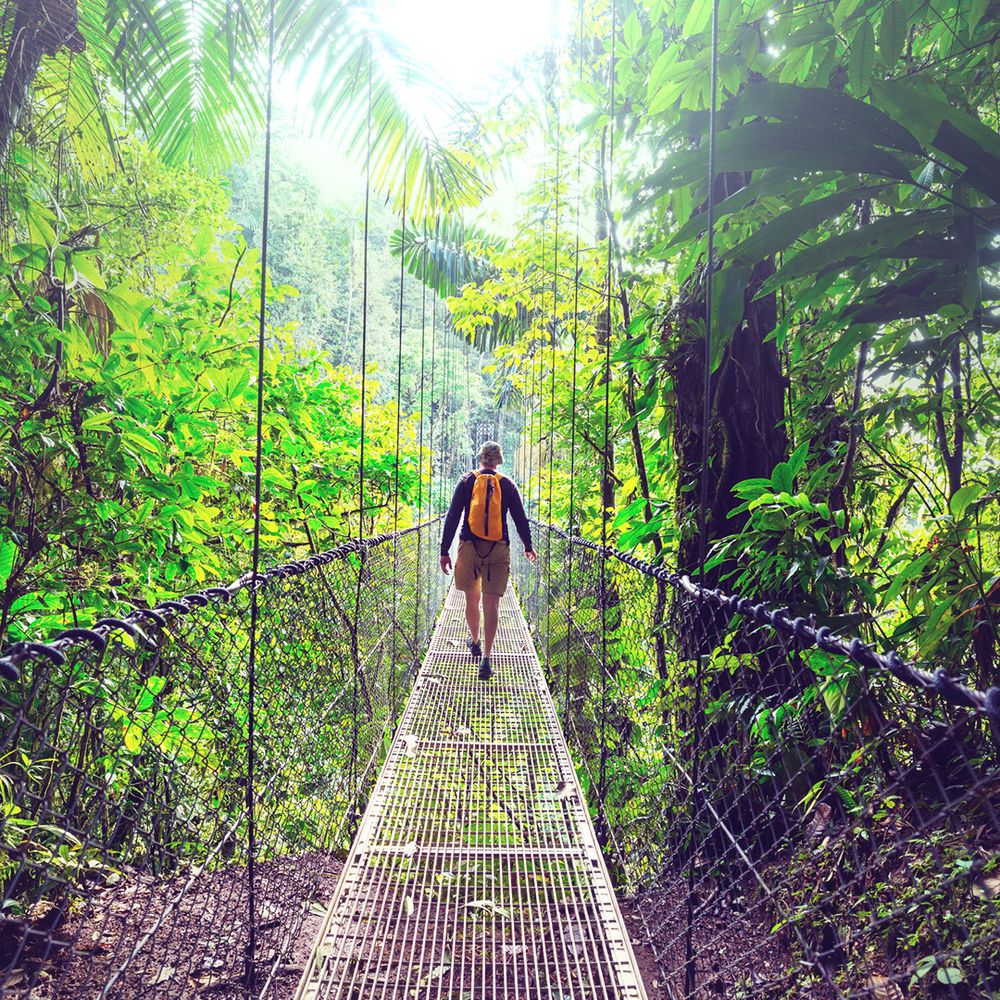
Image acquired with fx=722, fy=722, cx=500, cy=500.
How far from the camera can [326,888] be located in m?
1.84

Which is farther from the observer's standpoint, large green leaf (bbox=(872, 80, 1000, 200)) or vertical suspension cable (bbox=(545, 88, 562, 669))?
vertical suspension cable (bbox=(545, 88, 562, 669))

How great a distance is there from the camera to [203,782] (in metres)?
1.87

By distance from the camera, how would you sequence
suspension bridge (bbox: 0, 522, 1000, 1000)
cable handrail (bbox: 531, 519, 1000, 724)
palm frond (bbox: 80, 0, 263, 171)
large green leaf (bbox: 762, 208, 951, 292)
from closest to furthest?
cable handrail (bbox: 531, 519, 1000, 724), large green leaf (bbox: 762, 208, 951, 292), suspension bridge (bbox: 0, 522, 1000, 1000), palm frond (bbox: 80, 0, 263, 171)

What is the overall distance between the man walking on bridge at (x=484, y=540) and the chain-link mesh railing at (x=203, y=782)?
0.63 metres

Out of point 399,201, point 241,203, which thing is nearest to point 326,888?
point 399,201

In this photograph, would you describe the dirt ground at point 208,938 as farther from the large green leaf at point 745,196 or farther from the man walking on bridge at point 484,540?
the man walking on bridge at point 484,540

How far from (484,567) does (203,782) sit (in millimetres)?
1609

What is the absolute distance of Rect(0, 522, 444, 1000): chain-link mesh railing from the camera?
1.05 m

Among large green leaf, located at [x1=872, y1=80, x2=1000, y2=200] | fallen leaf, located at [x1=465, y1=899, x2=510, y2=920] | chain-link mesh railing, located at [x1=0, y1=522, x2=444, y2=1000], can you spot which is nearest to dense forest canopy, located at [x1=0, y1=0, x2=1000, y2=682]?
large green leaf, located at [x1=872, y1=80, x2=1000, y2=200]

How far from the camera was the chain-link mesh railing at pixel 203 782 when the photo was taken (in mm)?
1055

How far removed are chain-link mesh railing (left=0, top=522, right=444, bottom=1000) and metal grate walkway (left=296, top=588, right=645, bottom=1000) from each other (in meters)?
0.12

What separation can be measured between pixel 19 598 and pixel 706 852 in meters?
1.67

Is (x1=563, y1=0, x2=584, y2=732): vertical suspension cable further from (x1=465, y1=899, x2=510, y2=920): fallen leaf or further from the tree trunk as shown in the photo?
(x1=465, y1=899, x2=510, y2=920): fallen leaf

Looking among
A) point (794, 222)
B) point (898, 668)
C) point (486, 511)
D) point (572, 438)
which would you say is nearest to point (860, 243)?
point (794, 222)
